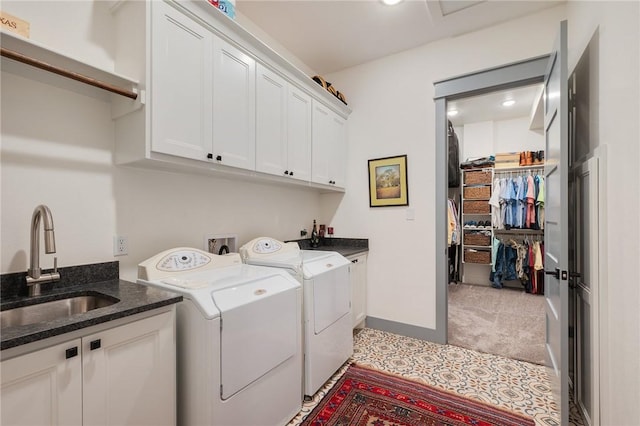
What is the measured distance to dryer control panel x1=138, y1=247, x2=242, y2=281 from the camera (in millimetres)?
1603

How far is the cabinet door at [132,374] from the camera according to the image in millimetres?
1041

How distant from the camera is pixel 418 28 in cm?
263

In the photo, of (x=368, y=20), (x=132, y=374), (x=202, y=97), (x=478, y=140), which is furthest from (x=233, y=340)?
(x=478, y=140)

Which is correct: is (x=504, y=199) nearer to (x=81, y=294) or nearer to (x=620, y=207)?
(x=620, y=207)

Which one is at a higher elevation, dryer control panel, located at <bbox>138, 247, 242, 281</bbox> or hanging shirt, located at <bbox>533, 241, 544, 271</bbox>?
dryer control panel, located at <bbox>138, 247, 242, 281</bbox>

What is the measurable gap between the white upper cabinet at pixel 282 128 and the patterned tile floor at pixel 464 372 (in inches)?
66.8

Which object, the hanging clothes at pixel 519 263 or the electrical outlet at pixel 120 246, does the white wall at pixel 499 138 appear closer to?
the hanging clothes at pixel 519 263

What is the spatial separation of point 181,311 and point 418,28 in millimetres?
2957

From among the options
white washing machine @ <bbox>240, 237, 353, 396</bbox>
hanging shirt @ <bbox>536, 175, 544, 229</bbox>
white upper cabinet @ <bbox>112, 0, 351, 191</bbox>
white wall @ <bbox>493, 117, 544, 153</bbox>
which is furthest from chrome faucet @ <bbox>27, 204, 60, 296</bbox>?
white wall @ <bbox>493, 117, 544, 153</bbox>

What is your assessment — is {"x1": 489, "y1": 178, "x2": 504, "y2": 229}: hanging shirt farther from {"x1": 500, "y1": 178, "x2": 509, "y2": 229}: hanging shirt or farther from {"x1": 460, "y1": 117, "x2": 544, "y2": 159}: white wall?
{"x1": 460, "y1": 117, "x2": 544, "y2": 159}: white wall

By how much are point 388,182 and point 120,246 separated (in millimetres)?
2408

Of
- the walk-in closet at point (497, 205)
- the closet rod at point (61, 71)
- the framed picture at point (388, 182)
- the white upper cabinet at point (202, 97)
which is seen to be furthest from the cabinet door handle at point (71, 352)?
the walk-in closet at point (497, 205)

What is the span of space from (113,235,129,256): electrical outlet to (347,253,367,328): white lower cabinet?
71.2 inches

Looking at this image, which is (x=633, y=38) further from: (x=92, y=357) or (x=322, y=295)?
(x=92, y=357)
